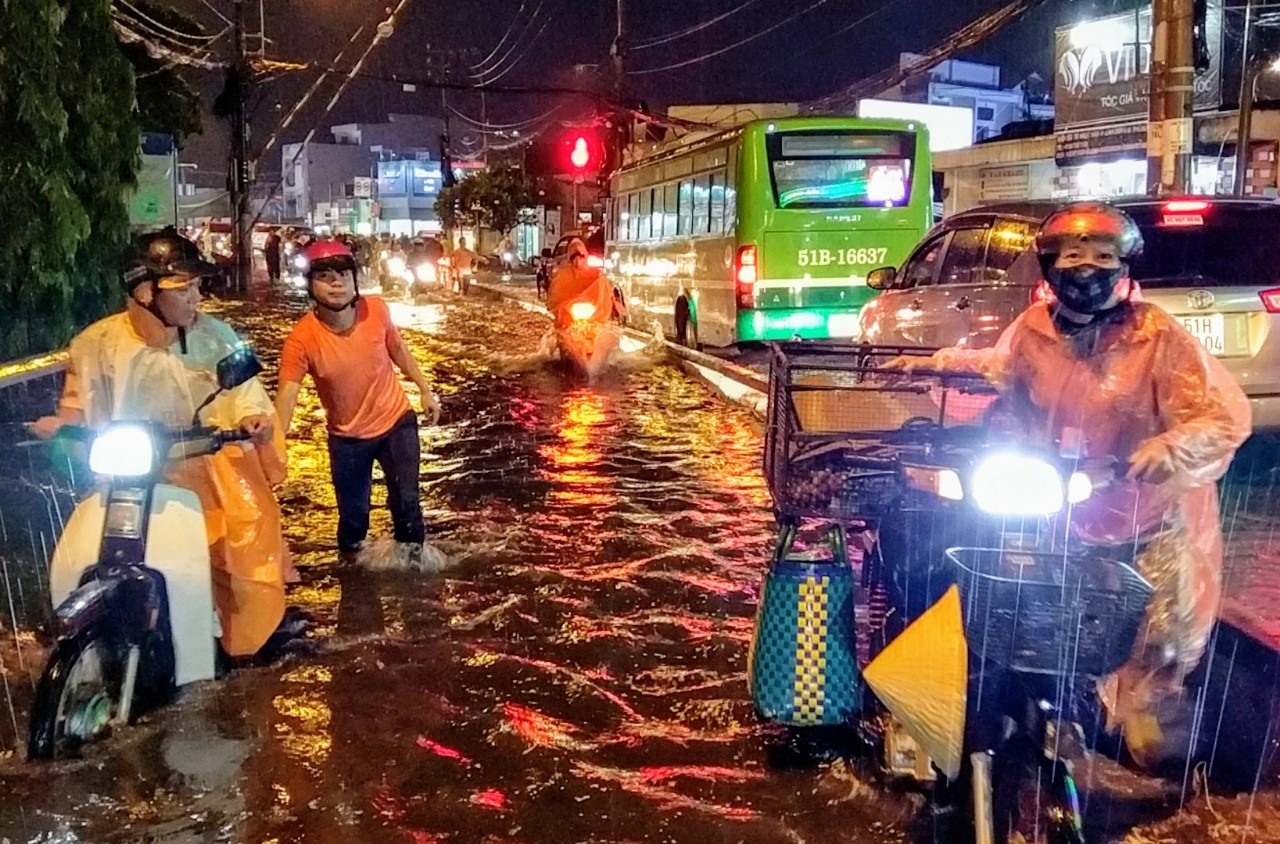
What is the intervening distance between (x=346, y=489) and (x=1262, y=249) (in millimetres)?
5233

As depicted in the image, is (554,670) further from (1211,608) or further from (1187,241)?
(1187,241)

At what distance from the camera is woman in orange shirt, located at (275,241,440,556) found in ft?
20.5

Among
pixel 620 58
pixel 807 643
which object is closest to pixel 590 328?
pixel 807 643

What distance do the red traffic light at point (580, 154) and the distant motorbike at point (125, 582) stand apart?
20.7 m

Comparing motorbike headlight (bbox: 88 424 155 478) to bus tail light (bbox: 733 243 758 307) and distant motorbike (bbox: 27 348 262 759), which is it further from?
bus tail light (bbox: 733 243 758 307)

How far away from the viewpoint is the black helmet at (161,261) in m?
4.62

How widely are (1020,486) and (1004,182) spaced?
2894 cm

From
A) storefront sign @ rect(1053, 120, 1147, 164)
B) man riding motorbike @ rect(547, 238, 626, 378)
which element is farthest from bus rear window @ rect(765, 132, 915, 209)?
storefront sign @ rect(1053, 120, 1147, 164)

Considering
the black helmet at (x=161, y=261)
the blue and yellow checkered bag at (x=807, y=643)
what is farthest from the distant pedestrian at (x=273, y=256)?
the blue and yellow checkered bag at (x=807, y=643)

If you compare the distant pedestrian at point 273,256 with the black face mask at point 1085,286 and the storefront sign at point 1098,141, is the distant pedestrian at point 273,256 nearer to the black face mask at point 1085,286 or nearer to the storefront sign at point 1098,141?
the storefront sign at point 1098,141

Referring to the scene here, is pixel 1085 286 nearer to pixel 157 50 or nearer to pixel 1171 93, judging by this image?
pixel 1171 93

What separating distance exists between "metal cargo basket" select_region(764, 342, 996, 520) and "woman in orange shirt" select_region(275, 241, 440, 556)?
2156 millimetres

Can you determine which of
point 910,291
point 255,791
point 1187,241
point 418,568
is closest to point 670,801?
point 255,791

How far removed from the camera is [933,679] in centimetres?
323
